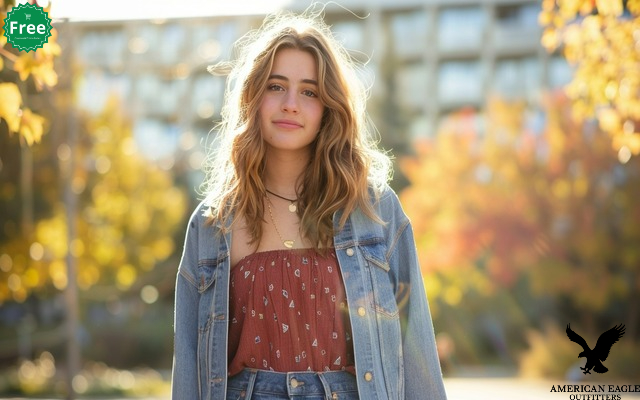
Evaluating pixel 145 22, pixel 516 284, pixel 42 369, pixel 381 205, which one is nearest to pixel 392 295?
pixel 381 205

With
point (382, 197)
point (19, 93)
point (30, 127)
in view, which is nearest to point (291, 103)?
point (382, 197)

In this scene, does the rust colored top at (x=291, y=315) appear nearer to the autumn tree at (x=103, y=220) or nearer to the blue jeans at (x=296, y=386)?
the blue jeans at (x=296, y=386)

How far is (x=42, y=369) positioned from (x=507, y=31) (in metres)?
37.2

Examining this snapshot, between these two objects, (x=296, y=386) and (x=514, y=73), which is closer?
(x=296, y=386)

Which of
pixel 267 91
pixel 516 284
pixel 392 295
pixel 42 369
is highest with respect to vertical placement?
pixel 516 284

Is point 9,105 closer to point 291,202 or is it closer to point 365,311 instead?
point 291,202

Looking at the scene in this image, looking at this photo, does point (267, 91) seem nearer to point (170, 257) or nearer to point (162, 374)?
point (162, 374)

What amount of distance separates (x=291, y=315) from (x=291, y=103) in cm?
85

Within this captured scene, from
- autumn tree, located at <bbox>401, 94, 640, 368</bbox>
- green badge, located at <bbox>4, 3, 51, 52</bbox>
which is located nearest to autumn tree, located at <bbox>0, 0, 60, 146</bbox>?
green badge, located at <bbox>4, 3, 51, 52</bbox>

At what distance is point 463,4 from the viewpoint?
58.0m

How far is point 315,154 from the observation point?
3.99 m

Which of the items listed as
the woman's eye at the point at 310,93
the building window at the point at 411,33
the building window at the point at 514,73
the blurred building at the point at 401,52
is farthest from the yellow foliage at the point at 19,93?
the building window at the point at 411,33

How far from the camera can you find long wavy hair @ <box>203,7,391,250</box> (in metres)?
3.88

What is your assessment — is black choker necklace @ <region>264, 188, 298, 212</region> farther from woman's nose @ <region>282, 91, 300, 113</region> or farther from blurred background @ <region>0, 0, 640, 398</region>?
blurred background @ <region>0, 0, 640, 398</region>
